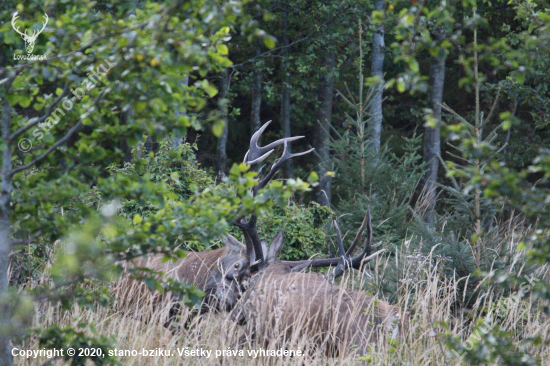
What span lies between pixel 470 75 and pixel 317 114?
14.2 m

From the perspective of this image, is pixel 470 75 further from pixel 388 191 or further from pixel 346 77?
pixel 346 77

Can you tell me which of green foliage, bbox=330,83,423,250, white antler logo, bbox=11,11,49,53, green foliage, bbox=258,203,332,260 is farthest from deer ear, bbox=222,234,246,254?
green foliage, bbox=330,83,423,250

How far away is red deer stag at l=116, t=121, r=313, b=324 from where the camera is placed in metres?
4.85

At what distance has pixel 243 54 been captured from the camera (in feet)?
50.4

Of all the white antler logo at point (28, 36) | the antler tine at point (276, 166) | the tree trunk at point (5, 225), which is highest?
the white antler logo at point (28, 36)

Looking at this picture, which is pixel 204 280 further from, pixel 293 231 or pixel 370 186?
pixel 370 186

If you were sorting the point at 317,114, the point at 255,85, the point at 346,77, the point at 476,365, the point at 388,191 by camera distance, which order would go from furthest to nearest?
the point at 317,114
the point at 346,77
the point at 255,85
the point at 388,191
the point at 476,365

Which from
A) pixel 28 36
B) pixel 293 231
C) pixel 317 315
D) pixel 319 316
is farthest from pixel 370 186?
pixel 28 36

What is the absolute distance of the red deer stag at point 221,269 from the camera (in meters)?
4.85

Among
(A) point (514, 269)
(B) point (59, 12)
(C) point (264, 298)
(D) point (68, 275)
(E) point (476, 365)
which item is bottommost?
(A) point (514, 269)

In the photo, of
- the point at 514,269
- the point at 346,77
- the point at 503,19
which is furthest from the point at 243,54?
the point at 514,269

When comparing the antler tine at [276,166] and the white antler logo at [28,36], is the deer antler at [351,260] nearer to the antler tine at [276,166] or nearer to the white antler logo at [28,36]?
the antler tine at [276,166]

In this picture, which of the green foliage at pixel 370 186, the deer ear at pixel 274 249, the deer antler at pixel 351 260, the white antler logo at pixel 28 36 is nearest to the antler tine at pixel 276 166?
the deer ear at pixel 274 249

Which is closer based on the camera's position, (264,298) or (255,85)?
(264,298)
